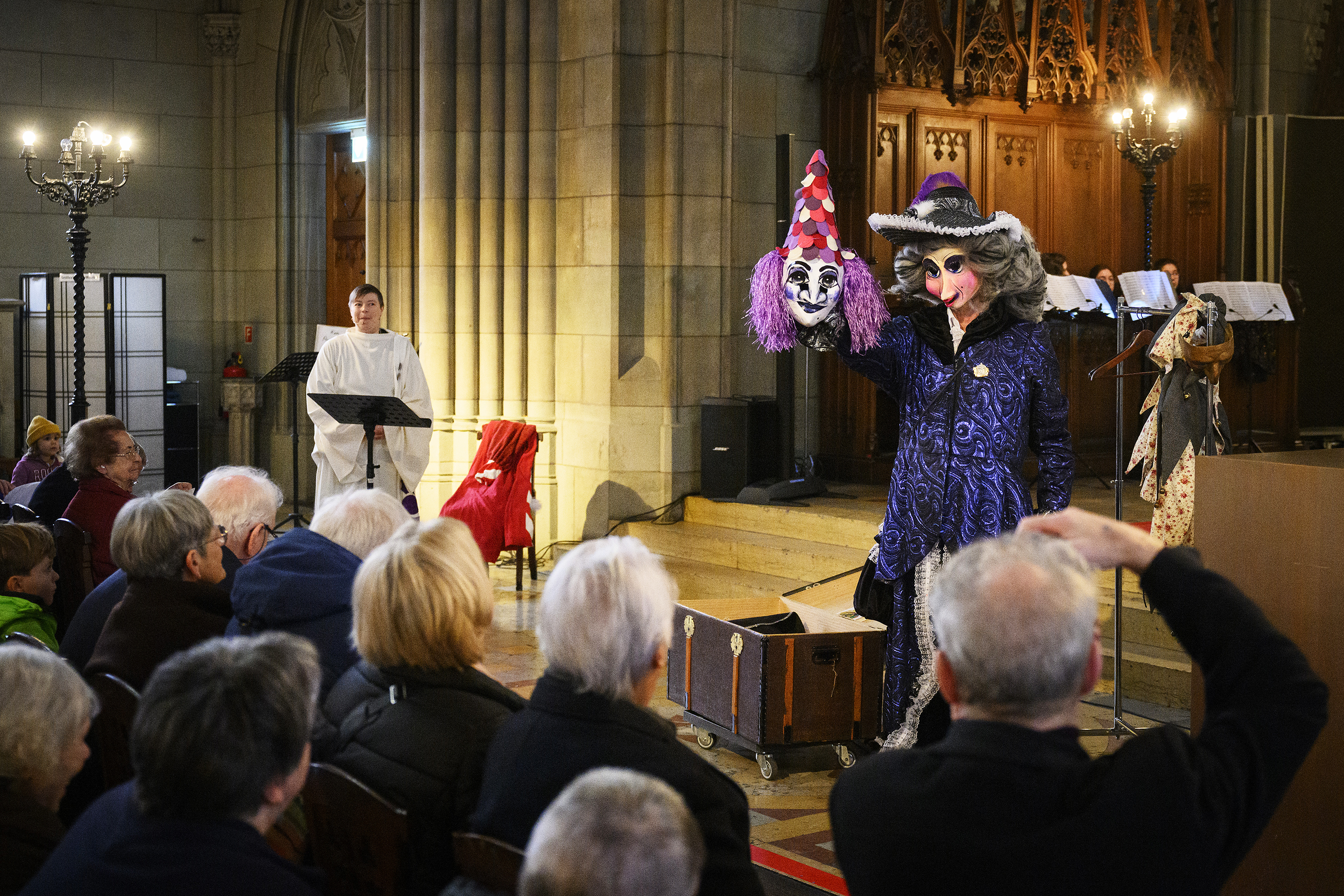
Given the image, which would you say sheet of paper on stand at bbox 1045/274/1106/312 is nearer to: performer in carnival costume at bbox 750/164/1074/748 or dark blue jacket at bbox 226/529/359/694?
performer in carnival costume at bbox 750/164/1074/748

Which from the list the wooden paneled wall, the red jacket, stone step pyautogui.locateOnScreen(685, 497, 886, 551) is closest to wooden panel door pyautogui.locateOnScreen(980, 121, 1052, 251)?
the wooden paneled wall

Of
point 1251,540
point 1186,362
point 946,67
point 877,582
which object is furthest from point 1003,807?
point 946,67

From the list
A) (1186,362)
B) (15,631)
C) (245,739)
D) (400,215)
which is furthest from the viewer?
(400,215)

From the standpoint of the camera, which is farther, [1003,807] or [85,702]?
[85,702]

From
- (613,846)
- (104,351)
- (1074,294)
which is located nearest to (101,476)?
(613,846)

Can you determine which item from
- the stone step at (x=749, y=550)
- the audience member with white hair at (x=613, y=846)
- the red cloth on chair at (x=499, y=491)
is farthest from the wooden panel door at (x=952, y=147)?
the audience member with white hair at (x=613, y=846)

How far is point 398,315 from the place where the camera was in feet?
29.8

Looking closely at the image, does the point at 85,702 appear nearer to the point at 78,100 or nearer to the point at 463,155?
the point at 463,155

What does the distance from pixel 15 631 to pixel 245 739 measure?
1.91 m

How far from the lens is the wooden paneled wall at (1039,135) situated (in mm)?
8789

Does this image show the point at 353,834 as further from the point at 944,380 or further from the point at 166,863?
the point at 944,380

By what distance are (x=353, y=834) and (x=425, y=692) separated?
0.91 ft

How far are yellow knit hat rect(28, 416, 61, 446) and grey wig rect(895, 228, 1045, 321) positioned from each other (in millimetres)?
4873

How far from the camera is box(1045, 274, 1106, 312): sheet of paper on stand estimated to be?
8227 mm
